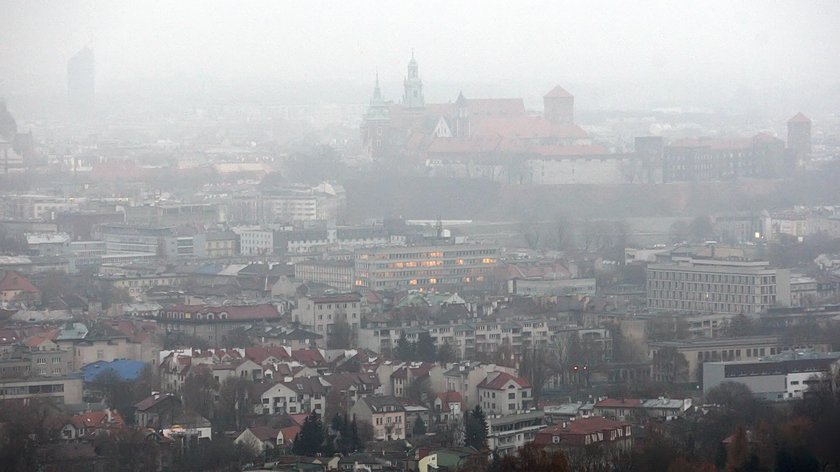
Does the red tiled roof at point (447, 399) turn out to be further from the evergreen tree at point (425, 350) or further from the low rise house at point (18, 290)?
the low rise house at point (18, 290)

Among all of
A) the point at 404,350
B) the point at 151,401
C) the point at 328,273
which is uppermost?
the point at 328,273

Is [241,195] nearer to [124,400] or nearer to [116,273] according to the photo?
[116,273]

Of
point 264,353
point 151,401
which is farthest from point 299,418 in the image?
point 264,353

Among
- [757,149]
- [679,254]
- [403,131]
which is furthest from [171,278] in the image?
[403,131]

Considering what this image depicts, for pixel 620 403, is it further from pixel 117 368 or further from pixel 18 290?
pixel 18 290

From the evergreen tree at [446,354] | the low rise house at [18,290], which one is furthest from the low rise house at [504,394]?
the low rise house at [18,290]
